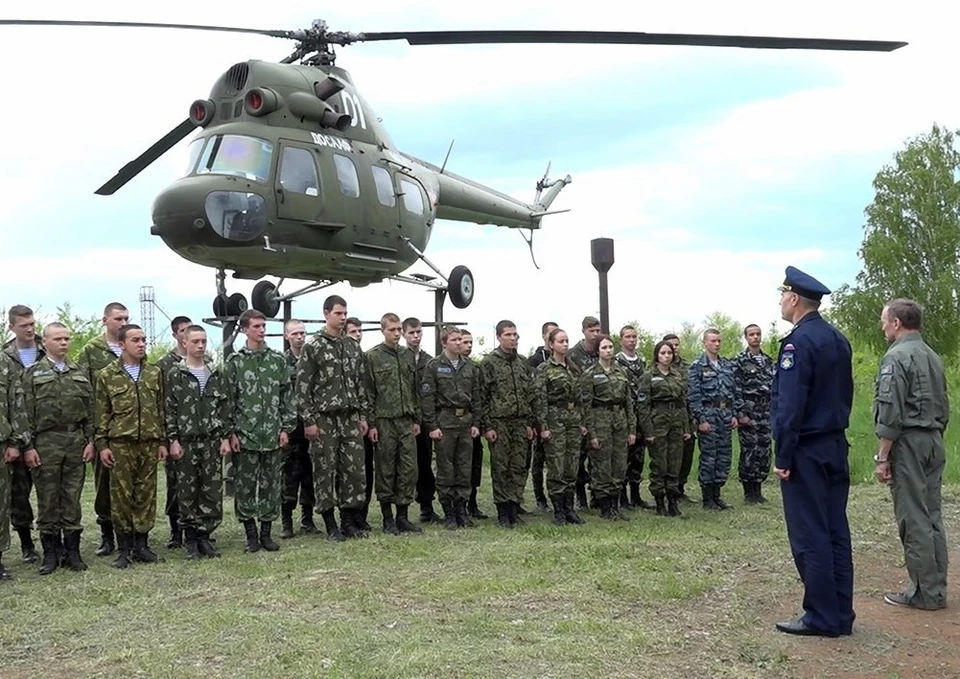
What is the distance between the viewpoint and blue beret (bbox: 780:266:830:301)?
5.23 meters

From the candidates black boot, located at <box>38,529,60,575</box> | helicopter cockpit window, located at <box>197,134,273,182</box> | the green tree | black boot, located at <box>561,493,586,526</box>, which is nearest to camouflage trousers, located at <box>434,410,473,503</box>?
black boot, located at <box>561,493,586,526</box>

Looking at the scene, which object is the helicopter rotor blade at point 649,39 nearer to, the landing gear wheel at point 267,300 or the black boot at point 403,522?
the landing gear wheel at point 267,300

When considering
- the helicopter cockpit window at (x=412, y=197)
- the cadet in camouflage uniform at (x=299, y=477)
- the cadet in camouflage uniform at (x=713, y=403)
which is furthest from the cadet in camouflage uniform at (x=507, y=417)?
the helicopter cockpit window at (x=412, y=197)

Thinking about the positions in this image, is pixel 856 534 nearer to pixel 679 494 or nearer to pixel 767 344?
pixel 679 494

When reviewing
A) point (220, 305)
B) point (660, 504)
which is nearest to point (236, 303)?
point (220, 305)

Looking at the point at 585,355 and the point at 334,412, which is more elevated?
the point at 585,355

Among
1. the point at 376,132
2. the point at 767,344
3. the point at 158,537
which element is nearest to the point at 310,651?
the point at 158,537

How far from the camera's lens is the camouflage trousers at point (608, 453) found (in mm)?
8828

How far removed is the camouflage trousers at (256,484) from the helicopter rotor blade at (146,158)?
5.97 metres

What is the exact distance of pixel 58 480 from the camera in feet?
22.8

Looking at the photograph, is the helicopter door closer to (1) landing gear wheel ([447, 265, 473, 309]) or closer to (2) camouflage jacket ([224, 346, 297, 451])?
(1) landing gear wheel ([447, 265, 473, 309])

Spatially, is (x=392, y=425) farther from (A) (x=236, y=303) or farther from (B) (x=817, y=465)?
(A) (x=236, y=303)

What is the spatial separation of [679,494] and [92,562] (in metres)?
5.34

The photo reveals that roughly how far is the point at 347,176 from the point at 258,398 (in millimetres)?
4561
